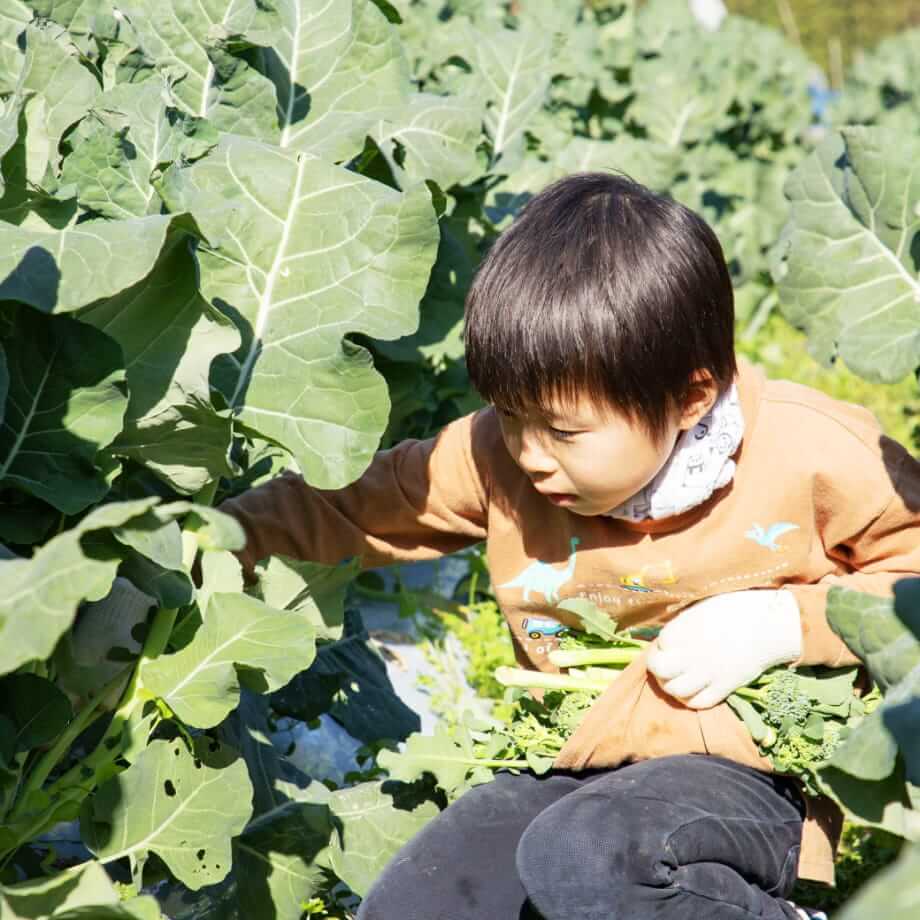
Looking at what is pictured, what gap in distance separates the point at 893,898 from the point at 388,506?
1448 mm

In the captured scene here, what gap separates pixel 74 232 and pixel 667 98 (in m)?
4.30

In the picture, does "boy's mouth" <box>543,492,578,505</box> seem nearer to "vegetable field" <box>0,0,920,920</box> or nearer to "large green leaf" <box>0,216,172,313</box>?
"vegetable field" <box>0,0,920,920</box>

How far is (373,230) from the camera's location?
2076mm

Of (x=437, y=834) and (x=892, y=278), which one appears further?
(x=892, y=278)

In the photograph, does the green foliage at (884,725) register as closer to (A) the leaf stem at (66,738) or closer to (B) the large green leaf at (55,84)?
(A) the leaf stem at (66,738)

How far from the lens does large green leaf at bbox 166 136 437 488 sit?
6.68 ft

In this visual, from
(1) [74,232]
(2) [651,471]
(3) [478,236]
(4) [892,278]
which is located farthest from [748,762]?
(3) [478,236]

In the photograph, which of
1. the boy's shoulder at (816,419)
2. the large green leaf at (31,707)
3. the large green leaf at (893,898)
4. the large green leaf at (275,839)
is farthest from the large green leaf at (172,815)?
the large green leaf at (893,898)

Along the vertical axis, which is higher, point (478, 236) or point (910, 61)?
point (478, 236)

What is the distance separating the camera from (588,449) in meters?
2.07

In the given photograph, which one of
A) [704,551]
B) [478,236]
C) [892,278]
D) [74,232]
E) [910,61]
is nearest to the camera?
[74,232]

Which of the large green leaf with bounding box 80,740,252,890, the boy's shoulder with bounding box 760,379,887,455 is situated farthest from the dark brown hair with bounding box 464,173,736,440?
the large green leaf with bounding box 80,740,252,890

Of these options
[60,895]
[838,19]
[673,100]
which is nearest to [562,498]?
[60,895]

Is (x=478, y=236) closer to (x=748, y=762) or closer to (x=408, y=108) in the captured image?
(x=408, y=108)
